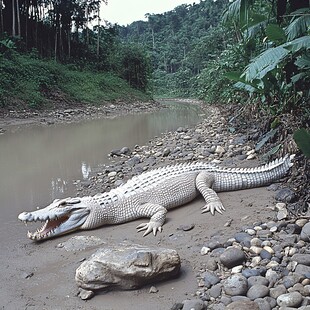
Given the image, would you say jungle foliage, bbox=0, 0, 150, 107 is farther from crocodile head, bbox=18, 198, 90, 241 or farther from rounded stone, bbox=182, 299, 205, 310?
rounded stone, bbox=182, 299, 205, 310

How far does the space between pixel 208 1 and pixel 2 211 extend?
59.4 meters

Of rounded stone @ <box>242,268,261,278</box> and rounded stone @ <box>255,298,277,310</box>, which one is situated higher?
rounded stone @ <box>242,268,261,278</box>

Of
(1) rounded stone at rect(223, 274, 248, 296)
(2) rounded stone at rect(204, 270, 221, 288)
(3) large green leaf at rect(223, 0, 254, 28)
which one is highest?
(3) large green leaf at rect(223, 0, 254, 28)

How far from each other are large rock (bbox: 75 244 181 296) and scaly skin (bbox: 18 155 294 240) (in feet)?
4.13

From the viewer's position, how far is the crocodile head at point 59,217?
4.45 meters

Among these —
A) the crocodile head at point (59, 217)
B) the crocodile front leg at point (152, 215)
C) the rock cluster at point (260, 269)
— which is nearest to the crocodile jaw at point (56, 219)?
the crocodile head at point (59, 217)

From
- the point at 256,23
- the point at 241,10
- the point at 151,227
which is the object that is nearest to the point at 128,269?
the point at 151,227

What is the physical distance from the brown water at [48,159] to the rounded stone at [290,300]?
12.4ft

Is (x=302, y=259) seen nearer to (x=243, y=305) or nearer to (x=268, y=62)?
(x=243, y=305)

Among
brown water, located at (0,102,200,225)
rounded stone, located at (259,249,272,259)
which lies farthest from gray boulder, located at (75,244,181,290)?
brown water, located at (0,102,200,225)

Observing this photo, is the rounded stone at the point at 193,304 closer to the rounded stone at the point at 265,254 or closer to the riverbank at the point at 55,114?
the rounded stone at the point at 265,254

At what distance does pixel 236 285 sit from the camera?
2.79 meters

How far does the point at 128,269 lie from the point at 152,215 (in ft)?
5.90

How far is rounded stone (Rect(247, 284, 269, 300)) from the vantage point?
267 cm
